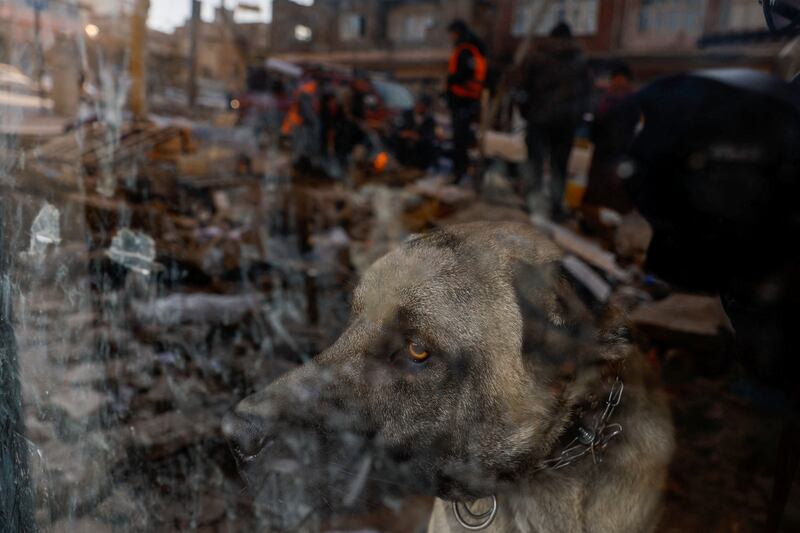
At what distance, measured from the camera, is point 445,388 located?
1721 mm

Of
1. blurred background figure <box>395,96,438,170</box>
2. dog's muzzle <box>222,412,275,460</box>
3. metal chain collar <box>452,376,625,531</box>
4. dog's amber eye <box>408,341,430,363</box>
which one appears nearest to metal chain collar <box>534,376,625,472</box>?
metal chain collar <box>452,376,625,531</box>

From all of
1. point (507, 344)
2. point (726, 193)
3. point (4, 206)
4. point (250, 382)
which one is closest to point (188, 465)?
point (250, 382)

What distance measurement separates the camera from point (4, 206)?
5.96 ft

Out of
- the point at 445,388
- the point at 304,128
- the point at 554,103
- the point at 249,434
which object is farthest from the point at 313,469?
the point at 304,128

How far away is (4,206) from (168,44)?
Result: 212cm

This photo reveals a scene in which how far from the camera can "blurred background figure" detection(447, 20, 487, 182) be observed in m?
5.12

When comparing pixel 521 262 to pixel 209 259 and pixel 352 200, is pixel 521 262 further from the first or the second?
pixel 352 200

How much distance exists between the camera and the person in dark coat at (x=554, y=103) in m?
4.51

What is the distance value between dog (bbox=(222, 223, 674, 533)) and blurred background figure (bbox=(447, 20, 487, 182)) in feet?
12.1

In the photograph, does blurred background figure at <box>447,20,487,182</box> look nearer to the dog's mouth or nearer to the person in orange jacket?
the person in orange jacket

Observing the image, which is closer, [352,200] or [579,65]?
[579,65]

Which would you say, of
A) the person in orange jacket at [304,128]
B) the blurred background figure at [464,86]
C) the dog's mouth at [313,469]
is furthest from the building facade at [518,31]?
the dog's mouth at [313,469]

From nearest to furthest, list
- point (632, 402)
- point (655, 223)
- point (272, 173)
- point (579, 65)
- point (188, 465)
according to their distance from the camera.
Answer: point (632, 402) → point (655, 223) → point (188, 465) → point (579, 65) → point (272, 173)

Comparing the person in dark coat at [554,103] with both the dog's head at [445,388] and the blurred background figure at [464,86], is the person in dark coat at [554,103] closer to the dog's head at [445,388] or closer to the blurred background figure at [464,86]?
the blurred background figure at [464,86]
